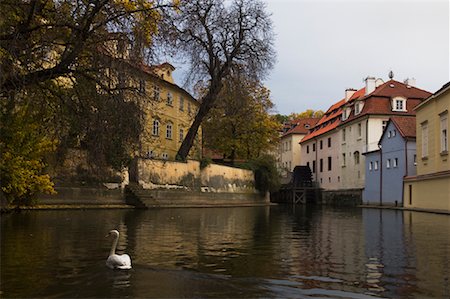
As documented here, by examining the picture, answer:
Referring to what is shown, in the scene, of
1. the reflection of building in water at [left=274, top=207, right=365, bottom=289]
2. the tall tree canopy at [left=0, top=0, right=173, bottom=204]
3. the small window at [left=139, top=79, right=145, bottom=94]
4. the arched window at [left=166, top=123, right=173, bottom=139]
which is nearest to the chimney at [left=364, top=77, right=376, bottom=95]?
the arched window at [left=166, top=123, right=173, bottom=139]

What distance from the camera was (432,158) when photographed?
3766 centimetres

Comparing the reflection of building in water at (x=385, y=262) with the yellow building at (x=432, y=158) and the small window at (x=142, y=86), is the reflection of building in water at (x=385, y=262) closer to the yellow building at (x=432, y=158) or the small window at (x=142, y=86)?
the small window at (x=142, y=86)

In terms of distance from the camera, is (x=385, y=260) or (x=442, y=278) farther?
(x=385, y=260)

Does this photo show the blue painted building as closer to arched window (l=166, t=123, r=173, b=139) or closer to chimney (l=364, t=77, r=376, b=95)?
chimney (l=364, t=77, r=376, b=95)

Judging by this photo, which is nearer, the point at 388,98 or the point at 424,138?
the point at 424,138

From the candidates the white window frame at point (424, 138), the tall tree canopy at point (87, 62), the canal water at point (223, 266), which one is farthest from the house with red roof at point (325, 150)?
the tall tree canopy at point (87, 62)

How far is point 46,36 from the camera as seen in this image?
12.0 metres

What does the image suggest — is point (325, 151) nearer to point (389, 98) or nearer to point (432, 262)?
point (389, 98)

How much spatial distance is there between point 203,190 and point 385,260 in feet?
110

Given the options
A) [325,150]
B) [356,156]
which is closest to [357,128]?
[356,156]

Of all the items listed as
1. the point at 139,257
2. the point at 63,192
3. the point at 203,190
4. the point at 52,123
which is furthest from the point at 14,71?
the point at 203,190

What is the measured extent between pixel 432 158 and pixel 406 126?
8911mm

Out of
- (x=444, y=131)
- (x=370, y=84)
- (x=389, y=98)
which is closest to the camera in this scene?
(x=444, y=131)

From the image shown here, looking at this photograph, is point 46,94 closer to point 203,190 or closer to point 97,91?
point 97,91
